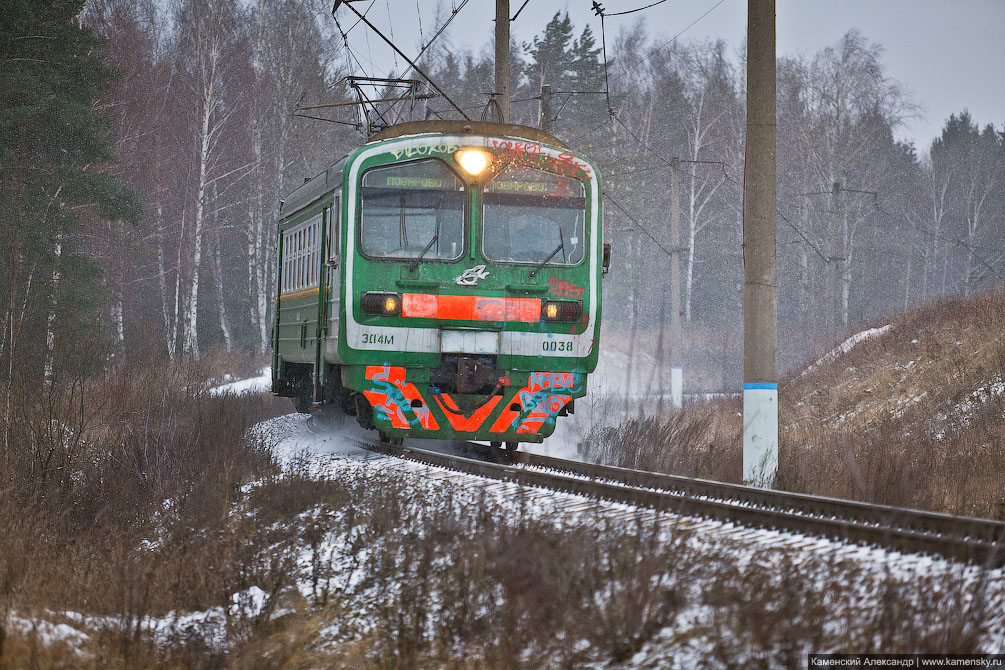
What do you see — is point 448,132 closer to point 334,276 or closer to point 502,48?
point 334,276

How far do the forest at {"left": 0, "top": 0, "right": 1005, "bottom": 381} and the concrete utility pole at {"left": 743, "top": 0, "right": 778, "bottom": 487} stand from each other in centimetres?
465

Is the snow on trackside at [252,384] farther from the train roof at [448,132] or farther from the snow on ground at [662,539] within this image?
the snow on ground at [662,539]

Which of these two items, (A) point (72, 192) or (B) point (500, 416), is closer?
(B) point (500, 416)

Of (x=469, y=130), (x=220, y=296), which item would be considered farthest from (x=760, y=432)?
(x=220, y=296)

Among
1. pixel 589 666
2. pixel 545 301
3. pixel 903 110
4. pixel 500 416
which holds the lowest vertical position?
pixel 589 666

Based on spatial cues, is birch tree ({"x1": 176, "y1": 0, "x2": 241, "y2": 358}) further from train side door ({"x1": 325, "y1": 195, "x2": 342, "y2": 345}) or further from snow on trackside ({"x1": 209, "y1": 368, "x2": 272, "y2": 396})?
train side door ({"x1": 325, "y1": 195, "x2": 342, "y2": 345})

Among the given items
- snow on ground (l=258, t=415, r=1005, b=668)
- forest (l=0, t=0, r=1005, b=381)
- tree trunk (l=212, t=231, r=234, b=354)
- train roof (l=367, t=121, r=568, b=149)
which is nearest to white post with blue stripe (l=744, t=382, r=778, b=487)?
snow on ground (l=258, t=415, r=1005, b=668)

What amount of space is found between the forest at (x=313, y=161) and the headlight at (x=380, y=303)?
2.28 metres

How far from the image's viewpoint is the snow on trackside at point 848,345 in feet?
60.9

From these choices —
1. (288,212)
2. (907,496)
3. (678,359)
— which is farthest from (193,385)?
(678,359)

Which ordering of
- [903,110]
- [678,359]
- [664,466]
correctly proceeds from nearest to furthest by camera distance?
[664,466] → [678,359] → [903,110]

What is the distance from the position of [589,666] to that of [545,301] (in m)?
5.96

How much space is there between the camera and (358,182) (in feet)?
31.6

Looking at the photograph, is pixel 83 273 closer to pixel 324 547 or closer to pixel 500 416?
pixel 500 416
